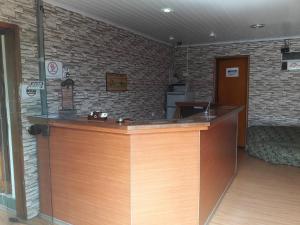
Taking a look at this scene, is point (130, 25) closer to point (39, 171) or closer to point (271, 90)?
point (39, 171)

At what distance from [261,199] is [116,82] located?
2.58 metres

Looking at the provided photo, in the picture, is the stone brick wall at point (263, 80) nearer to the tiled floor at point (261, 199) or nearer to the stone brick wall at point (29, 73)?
the tiled floor at point (261, 199)

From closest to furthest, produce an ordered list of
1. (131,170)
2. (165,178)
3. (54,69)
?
(131,170)
(165,178)
(54,69)

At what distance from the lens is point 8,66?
271 cm

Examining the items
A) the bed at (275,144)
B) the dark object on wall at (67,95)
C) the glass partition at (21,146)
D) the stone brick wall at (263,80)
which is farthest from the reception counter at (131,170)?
the stone brick wall at (263,80)

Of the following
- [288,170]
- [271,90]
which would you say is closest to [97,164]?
[288,170]

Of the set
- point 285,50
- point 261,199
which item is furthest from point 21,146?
point 285,50

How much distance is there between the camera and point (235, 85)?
576 cm

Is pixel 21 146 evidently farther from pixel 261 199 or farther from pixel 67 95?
pixel 261 199

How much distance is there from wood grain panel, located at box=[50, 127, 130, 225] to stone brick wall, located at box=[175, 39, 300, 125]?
155 inches

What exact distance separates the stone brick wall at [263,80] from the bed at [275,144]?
15.2 inches

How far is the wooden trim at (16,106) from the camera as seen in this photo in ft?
8.61

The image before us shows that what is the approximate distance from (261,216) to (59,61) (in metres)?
2.86

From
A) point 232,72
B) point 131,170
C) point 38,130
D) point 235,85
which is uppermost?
point 232,72
